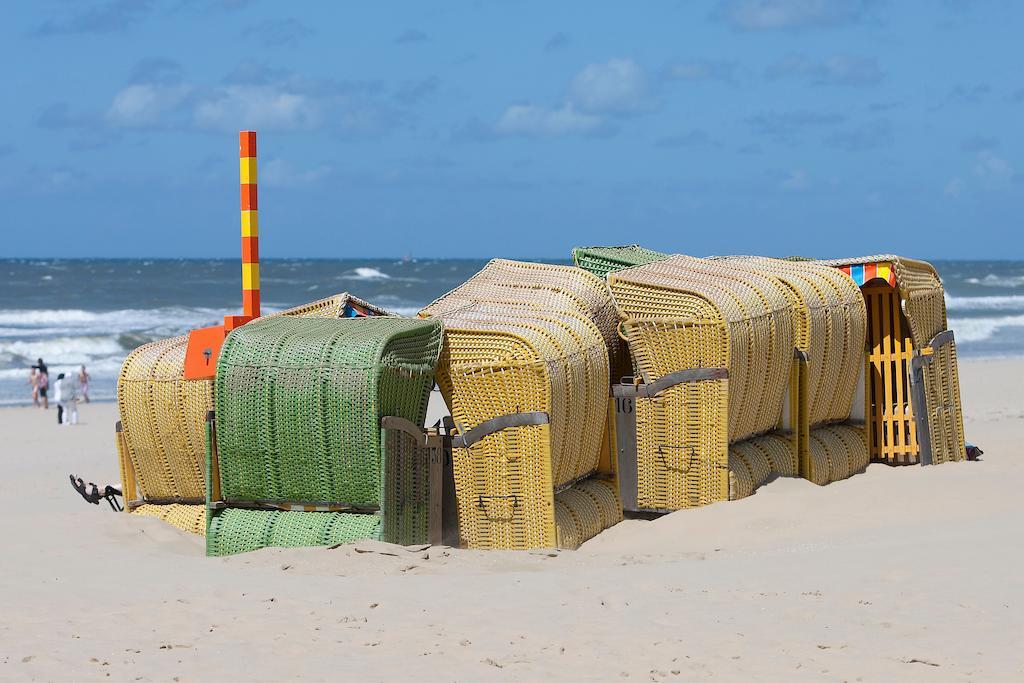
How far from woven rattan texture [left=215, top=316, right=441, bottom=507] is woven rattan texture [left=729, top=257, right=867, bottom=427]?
3.94m

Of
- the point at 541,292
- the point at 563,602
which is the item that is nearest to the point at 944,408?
the point at 541,292

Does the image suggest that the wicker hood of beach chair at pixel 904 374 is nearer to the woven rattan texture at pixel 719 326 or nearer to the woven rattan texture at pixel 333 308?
the woven rattan texture at pixel 719 326

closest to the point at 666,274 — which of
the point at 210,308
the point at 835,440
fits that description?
the point at 835,440

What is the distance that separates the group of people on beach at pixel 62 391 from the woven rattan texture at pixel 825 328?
43.7 feet

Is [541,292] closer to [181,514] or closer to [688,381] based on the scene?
[688,381]

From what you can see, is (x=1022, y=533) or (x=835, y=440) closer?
(x=1022, y=533)

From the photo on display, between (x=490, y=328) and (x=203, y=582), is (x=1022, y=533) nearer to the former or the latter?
(x=490, y=328)

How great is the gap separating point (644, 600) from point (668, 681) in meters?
1.42

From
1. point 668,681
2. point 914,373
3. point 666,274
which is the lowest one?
point 668,681

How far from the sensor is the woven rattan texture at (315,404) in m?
9.05

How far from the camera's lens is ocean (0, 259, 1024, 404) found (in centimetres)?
3784

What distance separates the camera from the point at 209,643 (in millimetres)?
7352

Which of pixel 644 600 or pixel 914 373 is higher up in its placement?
pixel 914 373

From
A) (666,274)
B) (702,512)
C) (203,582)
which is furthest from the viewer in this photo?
(666,274)
